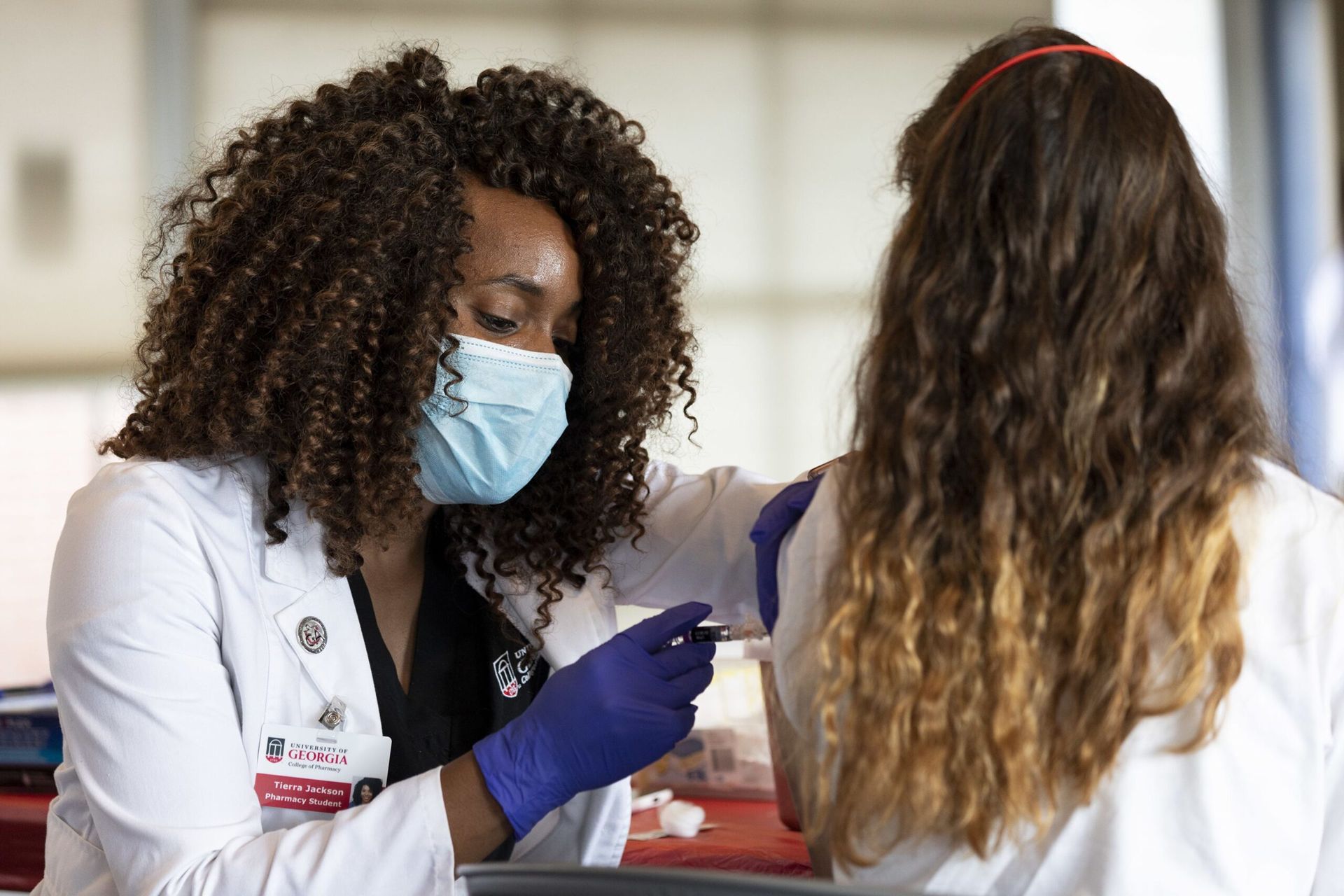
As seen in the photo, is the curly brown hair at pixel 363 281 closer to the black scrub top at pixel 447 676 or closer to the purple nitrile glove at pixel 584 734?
the black scrub top at pixel 447 676

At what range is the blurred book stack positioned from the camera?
1.67m

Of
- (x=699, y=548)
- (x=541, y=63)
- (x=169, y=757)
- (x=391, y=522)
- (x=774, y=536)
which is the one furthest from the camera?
(x=541, y=63)

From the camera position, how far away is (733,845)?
137 centimetres

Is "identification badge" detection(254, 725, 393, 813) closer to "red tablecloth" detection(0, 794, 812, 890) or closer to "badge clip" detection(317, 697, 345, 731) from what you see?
"badge clip" detection(317, 697, 345, 731)

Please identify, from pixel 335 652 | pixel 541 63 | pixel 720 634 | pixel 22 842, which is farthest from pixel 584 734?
pixel 541 63

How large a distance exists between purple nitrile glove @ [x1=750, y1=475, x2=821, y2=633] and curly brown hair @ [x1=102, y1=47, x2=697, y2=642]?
1.50 feet

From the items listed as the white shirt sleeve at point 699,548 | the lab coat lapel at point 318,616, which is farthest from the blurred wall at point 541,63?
the lab coat lapel at point 318,616

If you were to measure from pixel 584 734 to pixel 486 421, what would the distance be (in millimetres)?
Result: 379

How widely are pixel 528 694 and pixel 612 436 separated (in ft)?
1.16

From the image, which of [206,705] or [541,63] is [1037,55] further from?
[541,63]

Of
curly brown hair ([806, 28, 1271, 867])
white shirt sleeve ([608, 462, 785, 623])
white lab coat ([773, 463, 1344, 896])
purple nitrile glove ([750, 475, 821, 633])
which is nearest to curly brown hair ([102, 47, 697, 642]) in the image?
white shirt sleeve ([608, 462, 785, 623])

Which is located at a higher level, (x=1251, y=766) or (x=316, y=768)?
(x=1251, y=766)

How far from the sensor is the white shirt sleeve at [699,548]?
157cm

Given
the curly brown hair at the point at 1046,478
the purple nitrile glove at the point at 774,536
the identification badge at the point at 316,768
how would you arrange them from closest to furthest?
the curly brown hair at the point at 1046,478
the purple nitrile glove at the point at 774,536
the identification badge at the point at 316,768
